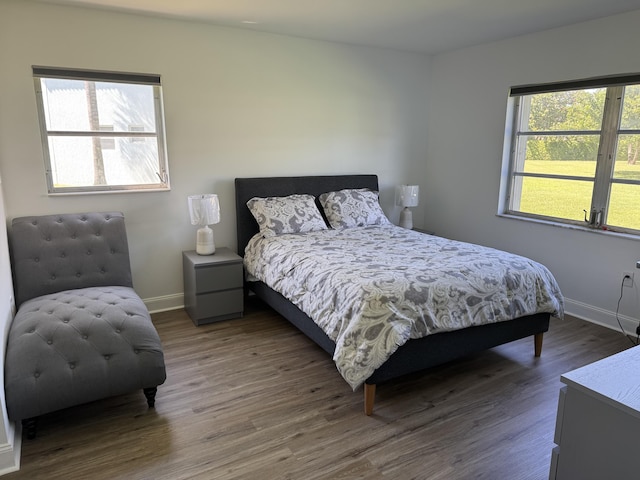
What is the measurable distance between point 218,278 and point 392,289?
1672mm

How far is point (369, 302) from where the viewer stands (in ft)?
7.71

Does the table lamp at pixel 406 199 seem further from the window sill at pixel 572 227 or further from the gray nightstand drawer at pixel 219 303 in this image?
the gray nightstand drawer at pixel 219 303

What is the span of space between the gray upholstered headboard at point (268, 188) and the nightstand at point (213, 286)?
387mm

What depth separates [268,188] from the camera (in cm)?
407

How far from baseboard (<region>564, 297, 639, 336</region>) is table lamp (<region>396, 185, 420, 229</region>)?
1.70 meters

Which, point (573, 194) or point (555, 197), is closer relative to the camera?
point (573, 194)

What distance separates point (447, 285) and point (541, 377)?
0.95 m

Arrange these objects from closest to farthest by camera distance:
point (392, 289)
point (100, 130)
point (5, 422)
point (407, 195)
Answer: point (5, 422), point (392, 289), point (100, 130), point (407, 195)

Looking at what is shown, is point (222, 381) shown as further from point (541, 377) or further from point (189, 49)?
point (189, 49)

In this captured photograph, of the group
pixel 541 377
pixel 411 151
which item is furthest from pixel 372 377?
pixel 411 151

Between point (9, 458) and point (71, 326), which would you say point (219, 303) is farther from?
point (9, 458)

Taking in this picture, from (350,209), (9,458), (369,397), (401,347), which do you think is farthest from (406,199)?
(9,458)

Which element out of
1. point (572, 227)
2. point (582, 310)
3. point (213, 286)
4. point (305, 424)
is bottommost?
point (305, 424)

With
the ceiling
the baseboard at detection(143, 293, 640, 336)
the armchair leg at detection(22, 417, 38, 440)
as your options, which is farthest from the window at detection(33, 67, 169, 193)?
the armchair leg at detection(22, 417, 38, 440)
